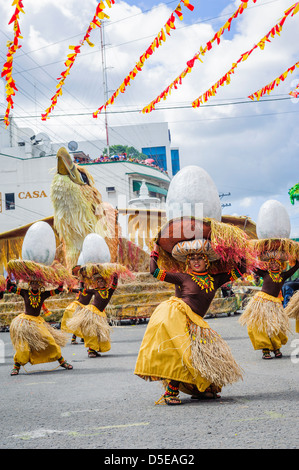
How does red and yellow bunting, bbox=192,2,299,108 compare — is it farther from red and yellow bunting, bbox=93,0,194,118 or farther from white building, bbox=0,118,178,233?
white building, bbox=0,118,178,233

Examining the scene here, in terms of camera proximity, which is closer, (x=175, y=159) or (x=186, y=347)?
(x=186, y=347)

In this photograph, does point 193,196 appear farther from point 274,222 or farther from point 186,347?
point 274,222

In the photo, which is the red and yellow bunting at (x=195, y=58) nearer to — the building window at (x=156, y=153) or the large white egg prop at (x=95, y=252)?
the large white egg prop at (x=95, y=252)

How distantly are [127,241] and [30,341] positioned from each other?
8.48 metres

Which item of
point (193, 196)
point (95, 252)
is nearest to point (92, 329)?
point (95, 252)

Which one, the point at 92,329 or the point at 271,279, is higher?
the point at 271,279

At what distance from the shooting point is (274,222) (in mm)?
7766

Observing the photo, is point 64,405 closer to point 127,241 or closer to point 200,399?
point 200,399

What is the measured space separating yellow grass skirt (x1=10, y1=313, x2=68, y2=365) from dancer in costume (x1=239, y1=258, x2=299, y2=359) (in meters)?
2.54

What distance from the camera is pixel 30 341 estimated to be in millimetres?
7336

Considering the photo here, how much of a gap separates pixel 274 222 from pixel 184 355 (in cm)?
356

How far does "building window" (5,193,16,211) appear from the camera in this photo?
34469mm
